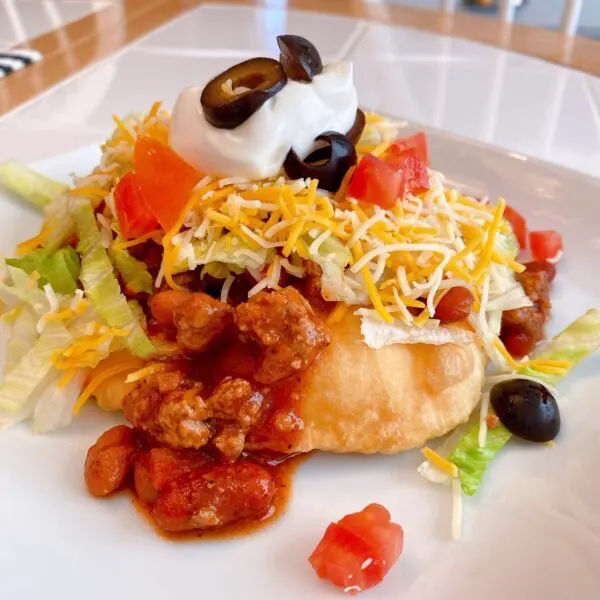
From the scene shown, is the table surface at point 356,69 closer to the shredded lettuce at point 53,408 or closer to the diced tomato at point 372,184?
the diced tomato at point 372,184

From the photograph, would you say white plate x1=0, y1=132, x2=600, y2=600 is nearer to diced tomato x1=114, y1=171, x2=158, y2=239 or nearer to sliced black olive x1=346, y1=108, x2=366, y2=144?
diced tomato x1=114, y1=171, x2=158, y2=239

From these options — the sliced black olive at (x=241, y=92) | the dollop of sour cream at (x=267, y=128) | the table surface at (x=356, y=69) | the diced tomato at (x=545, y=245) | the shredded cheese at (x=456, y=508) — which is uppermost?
the sliced black olive at (x=241, y=92)

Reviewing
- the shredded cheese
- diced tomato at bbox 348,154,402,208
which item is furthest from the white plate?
diced tomato at bbox 348,154,402,208

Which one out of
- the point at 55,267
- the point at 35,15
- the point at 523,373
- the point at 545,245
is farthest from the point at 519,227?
the point at 35,15

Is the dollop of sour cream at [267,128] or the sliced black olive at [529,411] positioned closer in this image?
the sliced black olive at [529,411]

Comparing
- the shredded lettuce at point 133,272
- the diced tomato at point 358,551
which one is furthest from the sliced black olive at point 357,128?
the diced tomato at point 358,551

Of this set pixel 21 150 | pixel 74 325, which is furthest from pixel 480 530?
pixel 21 150

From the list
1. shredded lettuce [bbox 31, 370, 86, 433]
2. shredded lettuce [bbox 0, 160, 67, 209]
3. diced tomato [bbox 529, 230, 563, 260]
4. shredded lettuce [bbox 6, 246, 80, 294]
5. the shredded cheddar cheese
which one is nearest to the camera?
the shredded cheddar cheese
